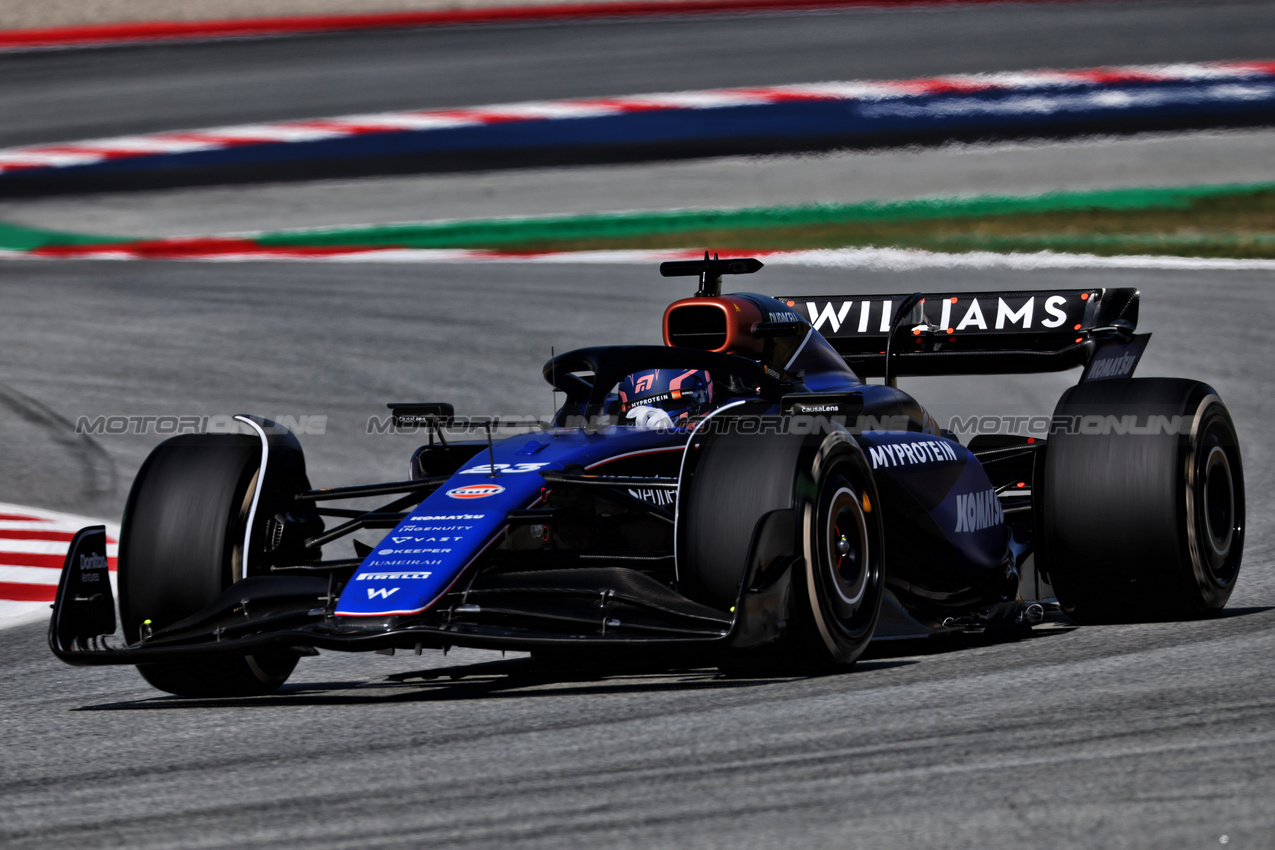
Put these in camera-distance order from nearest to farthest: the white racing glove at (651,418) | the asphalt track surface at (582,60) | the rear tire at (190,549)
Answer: the rear tire at (190,549) → the white racing glove at (651,418) → the asphalt track surface at (582,60)

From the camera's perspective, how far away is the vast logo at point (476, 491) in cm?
594

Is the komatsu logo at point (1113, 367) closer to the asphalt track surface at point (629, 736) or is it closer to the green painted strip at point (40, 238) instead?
the asphalt track surface at point (629, 736)

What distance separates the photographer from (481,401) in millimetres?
12297

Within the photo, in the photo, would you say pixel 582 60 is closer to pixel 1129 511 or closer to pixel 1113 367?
pixel 1113 367

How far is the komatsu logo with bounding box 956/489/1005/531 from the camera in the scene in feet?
22.6

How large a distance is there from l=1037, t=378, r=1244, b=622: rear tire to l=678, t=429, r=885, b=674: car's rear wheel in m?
1.28

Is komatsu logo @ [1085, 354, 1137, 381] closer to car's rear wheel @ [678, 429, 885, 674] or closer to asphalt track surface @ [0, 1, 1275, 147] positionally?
car's rear wheel @ [678, 429, 885, 674]

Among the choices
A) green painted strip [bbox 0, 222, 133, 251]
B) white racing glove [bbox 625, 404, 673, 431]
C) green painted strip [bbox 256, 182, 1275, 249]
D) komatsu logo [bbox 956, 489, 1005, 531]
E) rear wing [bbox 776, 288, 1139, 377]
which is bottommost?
komatsu logo [bbox 956, 489, 1005, 531]

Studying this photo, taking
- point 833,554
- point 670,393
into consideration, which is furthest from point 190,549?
point 833,554

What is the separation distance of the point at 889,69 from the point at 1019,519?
12359 millimetres

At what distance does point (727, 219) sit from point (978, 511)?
32.2ft

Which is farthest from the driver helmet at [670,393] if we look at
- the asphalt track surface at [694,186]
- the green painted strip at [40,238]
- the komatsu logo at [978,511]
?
the green painted strip at [40,238]

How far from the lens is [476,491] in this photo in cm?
597

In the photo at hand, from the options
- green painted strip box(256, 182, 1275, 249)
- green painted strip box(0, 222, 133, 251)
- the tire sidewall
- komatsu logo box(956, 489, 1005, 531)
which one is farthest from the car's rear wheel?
green painted strip box(0, 222, 133, 251)
